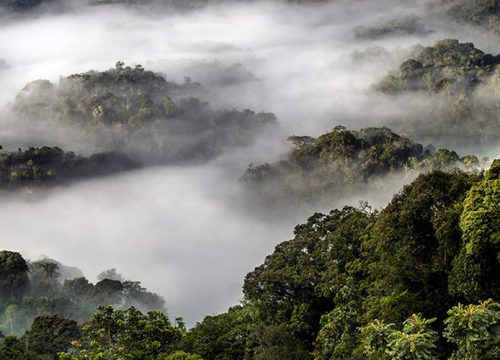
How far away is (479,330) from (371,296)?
13207 mm

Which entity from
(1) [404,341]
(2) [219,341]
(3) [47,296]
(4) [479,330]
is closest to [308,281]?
(2) [219,341]

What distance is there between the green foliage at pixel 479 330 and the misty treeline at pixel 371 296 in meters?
0.05

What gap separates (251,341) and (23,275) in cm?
8067

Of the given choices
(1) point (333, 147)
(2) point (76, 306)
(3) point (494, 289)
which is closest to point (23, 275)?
(2) point (76, 306)

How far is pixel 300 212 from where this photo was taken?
158 m

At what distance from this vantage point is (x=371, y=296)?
3725 centimetres

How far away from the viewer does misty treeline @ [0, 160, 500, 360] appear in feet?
88.9

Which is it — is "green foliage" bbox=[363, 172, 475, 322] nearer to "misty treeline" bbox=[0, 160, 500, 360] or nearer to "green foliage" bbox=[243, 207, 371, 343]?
"misty treeline" bbox=[0, 160, 500, 360]

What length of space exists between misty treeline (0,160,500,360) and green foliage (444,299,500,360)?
0.05 metres

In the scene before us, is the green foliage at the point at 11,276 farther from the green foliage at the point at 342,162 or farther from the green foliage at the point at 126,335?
the green foliage at the point at 126,335

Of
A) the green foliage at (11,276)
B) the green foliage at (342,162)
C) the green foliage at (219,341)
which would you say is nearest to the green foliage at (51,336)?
the green foliage at (219,341)

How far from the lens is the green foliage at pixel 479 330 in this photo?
24.0m

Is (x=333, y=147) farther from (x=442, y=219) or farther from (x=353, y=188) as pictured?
(x=442, y=219)

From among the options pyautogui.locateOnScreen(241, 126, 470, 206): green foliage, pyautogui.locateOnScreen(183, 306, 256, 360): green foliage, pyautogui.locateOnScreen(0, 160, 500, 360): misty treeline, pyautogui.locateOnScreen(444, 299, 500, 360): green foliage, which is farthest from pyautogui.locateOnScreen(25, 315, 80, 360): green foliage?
pyautogui.locateOnScreen(241, 126, 470, 206): green foliage
